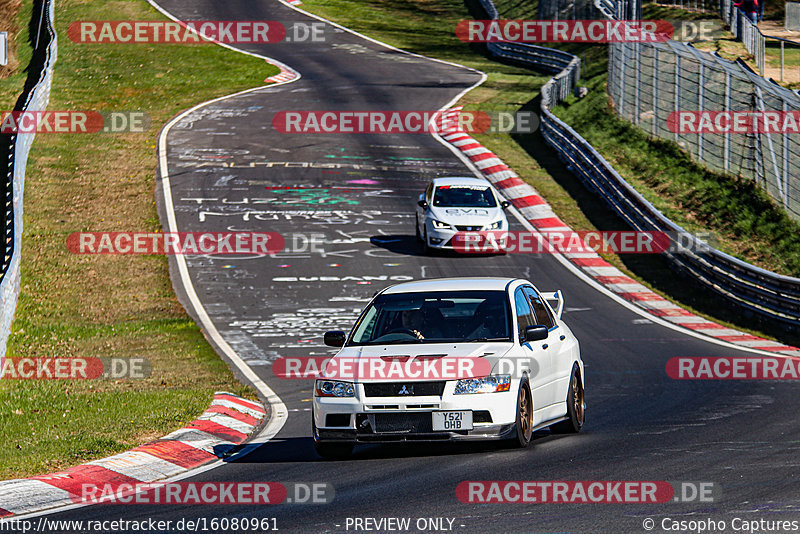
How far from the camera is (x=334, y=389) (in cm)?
1037

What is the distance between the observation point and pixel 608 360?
17.4 metres

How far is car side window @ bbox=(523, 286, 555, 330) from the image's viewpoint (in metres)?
12.0

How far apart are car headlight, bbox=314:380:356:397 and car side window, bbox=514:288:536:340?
1.80 meters

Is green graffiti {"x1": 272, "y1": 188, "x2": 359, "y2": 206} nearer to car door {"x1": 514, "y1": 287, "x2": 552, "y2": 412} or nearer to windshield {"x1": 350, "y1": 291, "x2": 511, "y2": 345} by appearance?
windshield {"x1": 350, "y1": 291, "x2": 511, "y2": 345}

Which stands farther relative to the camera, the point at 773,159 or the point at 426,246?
the point at 426,246

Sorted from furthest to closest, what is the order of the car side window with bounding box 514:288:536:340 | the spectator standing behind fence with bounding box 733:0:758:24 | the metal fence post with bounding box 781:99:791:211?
1. the spectator standing behind fence with bounding box 733:0:758:24
2. the metal fence post with bounding box 781:99:791:211
3. the car side window with bounding box 514:288:536:340

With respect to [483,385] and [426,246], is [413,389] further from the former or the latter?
[426,246]

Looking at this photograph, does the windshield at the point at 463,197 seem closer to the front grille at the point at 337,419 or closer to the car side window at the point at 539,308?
the car side window at the point at 539,308

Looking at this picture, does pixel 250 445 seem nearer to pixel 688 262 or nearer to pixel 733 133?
pixel 688 262

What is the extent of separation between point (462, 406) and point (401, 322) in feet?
4.69

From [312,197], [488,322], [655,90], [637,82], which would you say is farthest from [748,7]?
[488,322]

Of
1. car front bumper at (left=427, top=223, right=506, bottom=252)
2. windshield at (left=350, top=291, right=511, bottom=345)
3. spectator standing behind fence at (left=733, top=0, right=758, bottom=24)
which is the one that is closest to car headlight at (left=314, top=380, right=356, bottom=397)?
windshield at (left=350, top=291, right=511, bottom=345)

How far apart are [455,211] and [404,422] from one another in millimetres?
17056

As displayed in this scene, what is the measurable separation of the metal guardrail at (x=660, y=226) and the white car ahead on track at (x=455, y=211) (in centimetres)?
328
